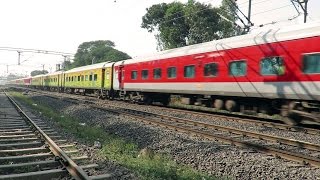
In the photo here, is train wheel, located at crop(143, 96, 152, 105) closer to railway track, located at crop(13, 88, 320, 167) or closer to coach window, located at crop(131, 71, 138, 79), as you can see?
coach window, located at crop(131, 71, 138, 79)

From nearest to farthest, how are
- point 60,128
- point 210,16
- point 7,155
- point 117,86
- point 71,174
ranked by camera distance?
point 71,174 < point 7,155 < point 60,128 < point 117,86 < point 210,16

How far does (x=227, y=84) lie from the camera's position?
15.5 metres

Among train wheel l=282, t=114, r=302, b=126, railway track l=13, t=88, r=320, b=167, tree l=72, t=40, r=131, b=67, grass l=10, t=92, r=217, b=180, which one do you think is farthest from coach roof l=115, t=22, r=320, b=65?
tree l=72, t=40, r=131, b=67

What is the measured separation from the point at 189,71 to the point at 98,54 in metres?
79.6

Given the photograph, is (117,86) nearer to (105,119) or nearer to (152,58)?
(152,58)

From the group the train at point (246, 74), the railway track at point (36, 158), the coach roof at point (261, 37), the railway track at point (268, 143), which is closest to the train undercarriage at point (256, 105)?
the train at point (246, 74)

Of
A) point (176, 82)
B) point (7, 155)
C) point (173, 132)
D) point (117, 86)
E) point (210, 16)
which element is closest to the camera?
point (7, 155)

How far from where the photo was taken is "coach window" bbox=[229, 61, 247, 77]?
14.5 m

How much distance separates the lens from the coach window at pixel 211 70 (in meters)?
16.2

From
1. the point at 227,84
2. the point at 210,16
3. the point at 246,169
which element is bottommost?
the point at 246,169

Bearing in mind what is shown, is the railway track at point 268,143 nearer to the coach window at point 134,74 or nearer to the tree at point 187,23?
the coach window at point 134,74

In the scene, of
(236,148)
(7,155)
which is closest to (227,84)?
(236,148)

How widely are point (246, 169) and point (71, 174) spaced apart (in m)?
3.30

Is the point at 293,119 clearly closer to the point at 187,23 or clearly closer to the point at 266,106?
the point at 266,106
